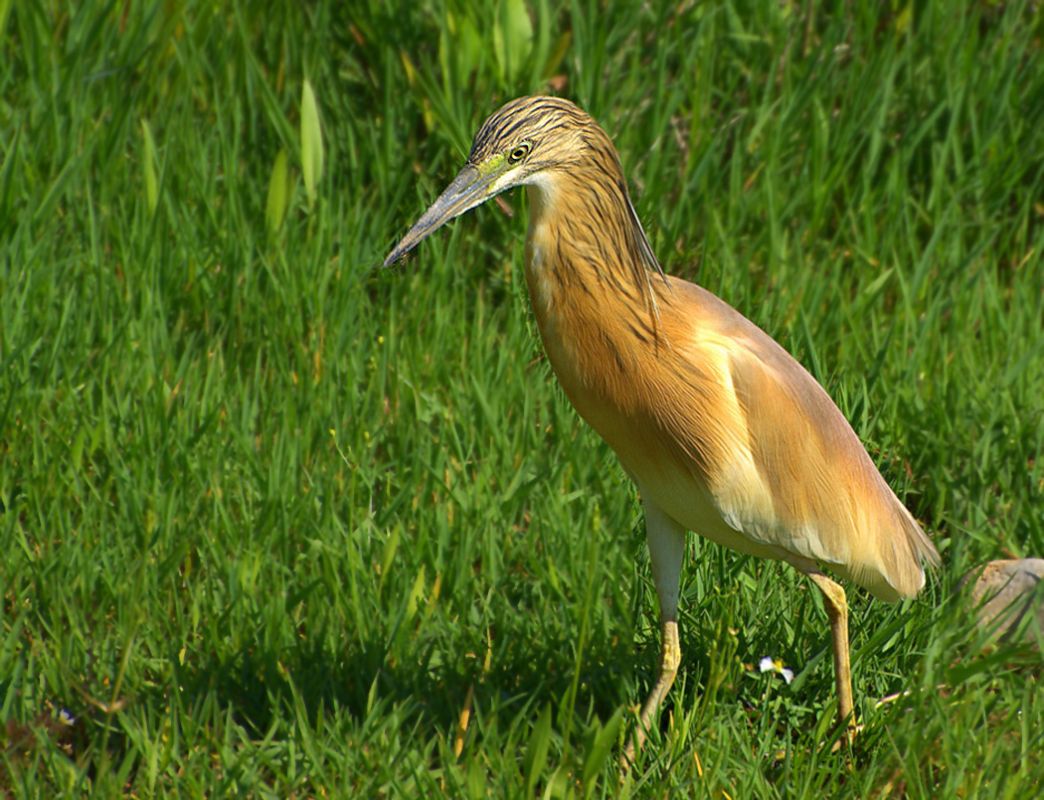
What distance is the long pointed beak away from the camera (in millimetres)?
2844

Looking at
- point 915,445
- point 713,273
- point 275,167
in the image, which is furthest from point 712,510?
point 275,167

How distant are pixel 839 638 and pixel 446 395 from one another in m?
1.47

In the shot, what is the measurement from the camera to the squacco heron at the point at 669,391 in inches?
115

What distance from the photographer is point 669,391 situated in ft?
10.0

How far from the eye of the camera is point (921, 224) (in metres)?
5.03

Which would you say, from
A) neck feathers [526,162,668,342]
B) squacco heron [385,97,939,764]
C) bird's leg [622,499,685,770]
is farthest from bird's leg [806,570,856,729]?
neck feathers [526,162,668,342]

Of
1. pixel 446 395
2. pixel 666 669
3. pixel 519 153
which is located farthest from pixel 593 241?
pixel 446 395

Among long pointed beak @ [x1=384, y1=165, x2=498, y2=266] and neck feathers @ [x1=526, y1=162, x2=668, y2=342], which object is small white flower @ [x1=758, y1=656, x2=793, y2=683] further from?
long pointed beak @ [x1=384, y1=165, x2=498, y2=266]

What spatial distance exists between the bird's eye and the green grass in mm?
817

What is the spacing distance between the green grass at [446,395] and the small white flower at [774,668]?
28 millimetres

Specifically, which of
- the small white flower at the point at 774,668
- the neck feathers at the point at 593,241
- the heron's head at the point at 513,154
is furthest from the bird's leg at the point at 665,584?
the heron's head at the point at 513,154

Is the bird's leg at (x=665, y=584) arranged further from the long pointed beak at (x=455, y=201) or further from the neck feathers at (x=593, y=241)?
the long pointed beak at (x=455, y=201)

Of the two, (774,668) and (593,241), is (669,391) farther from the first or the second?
(774,668)

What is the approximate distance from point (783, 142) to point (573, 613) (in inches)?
81.7
